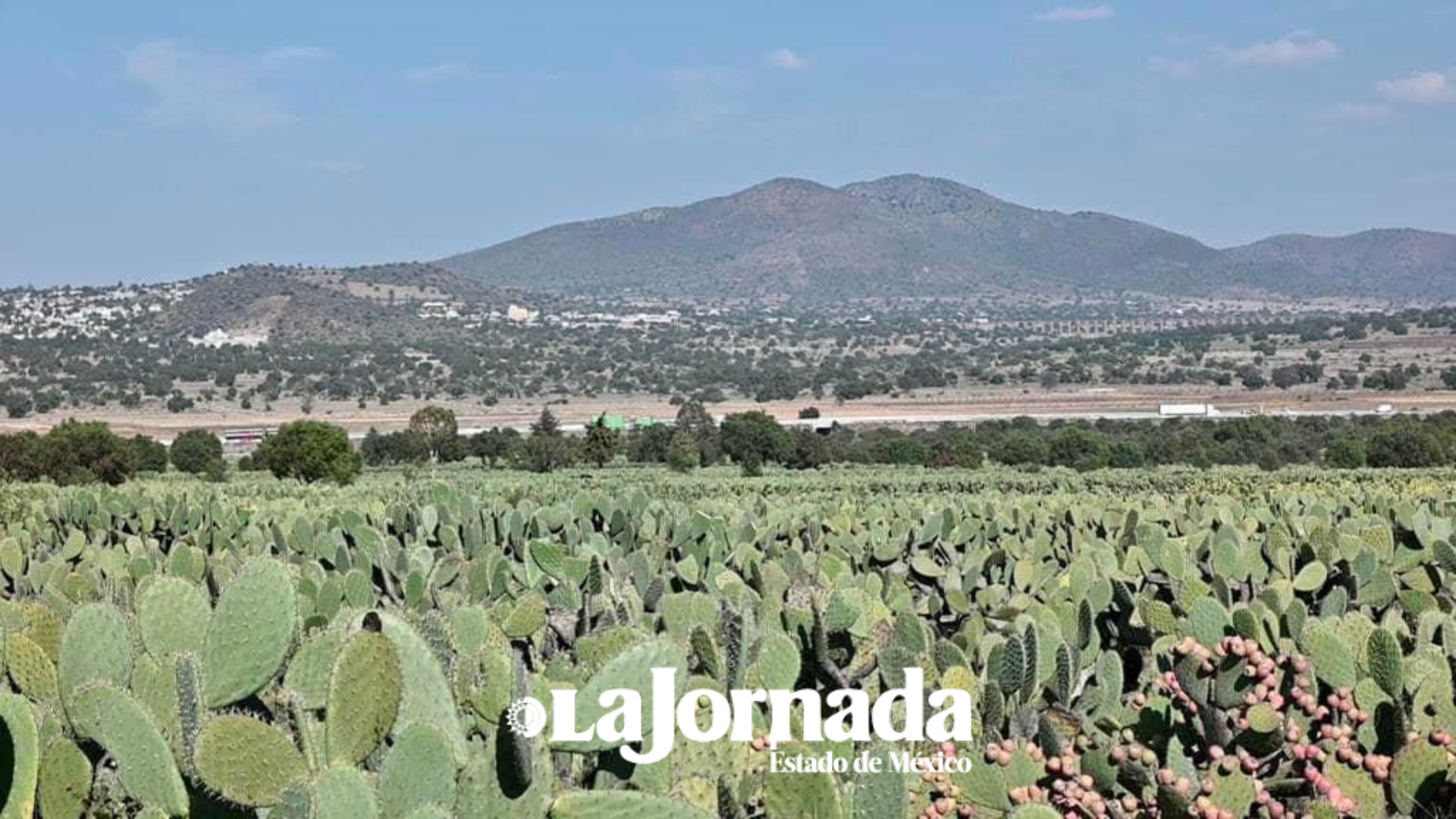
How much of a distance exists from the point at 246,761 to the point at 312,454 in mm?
42647

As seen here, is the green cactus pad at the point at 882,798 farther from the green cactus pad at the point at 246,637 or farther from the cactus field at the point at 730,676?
the green cactus pad at the point at 246,637

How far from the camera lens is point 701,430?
56938mm

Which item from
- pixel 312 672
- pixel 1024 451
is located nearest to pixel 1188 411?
pixel 1024 451

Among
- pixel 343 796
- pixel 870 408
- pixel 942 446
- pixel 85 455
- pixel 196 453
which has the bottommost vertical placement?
pixel 870 408

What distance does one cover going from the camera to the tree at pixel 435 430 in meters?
56.9

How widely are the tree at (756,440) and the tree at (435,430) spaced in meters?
10.1

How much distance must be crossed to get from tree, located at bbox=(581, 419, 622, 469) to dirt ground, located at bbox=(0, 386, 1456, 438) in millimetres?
23833

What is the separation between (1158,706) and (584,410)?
90.6m

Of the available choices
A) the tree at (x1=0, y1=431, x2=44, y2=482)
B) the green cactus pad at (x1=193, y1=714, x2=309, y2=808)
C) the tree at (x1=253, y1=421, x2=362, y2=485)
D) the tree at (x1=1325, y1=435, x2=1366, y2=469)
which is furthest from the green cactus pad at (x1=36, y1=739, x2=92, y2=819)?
the tree at (x1=1325, y1=435, x2=1366, y2=469)

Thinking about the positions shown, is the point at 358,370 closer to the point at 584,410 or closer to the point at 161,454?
the point at 584,410

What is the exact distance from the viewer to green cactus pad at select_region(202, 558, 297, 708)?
322 centimetres

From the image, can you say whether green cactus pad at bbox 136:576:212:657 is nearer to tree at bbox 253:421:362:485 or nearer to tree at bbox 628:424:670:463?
tree at bbox 253:421:362:485

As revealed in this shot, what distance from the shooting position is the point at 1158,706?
4.41 meters

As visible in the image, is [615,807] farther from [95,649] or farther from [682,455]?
[682,455]
